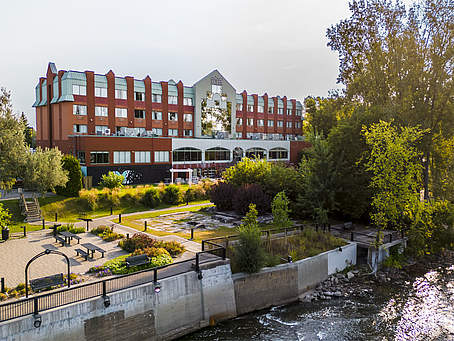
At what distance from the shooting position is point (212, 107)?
223 feet

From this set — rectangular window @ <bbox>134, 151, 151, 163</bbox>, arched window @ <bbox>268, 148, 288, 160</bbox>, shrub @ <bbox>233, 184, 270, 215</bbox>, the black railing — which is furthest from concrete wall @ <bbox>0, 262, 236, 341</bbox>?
arched window @ <bbox>268, 148, 288, 160</bbox>

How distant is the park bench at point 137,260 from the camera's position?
16850 millimetres

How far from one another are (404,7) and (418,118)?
34.1ft

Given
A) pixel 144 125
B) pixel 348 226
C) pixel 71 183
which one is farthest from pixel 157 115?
pixel 348 226

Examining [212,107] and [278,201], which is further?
[212,107]

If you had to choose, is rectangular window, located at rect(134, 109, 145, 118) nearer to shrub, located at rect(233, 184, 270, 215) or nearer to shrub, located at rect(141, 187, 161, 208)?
shrub, located at rect(141, 187, 161, 208)

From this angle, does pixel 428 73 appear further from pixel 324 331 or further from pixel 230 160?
pixel 230 160

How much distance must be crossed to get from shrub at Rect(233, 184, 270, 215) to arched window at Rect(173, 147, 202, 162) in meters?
23.4

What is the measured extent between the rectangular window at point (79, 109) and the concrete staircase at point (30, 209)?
23.8 m

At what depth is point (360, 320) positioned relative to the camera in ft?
57.4

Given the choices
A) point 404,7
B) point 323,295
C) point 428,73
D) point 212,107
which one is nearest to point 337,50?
point 404,7

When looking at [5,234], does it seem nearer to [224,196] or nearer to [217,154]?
[224,196]

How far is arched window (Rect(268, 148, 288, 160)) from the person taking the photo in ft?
224

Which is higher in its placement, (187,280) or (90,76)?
(90,76)
